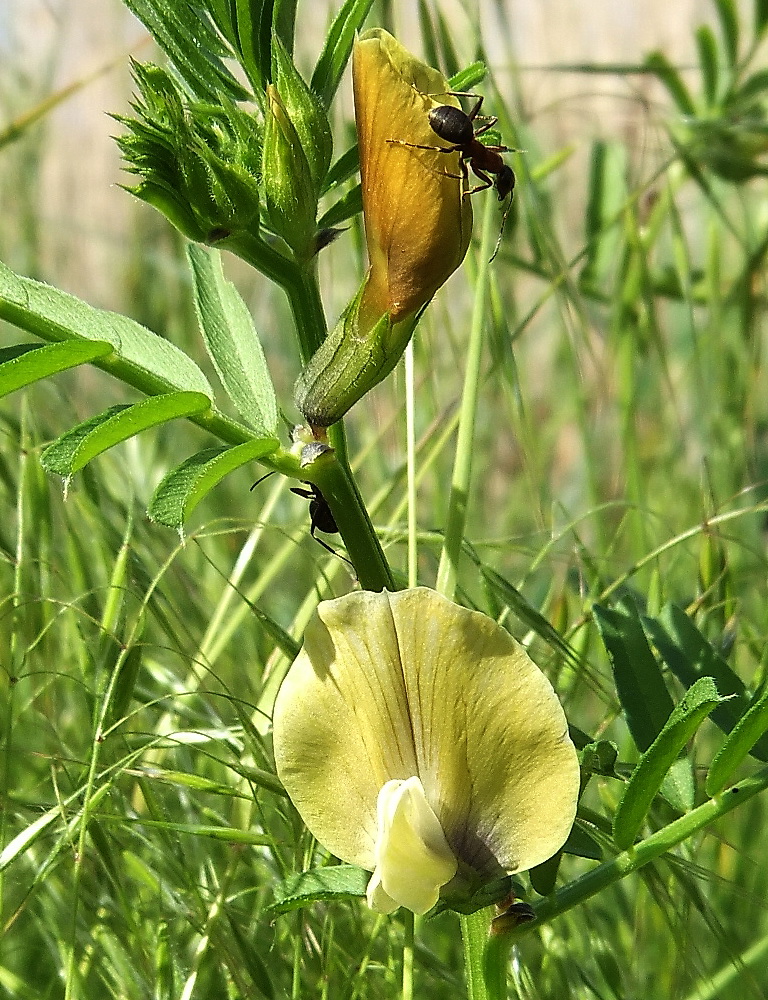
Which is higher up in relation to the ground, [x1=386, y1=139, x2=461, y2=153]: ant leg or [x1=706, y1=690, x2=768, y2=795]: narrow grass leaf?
[x1=386, y1=139, x2=461, y2=153]: ant leg

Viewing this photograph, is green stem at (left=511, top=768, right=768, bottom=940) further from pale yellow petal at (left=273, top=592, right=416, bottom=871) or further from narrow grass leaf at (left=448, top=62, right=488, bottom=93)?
narrow grass leaf at (left=448, top=62, right=488, bottom=93)

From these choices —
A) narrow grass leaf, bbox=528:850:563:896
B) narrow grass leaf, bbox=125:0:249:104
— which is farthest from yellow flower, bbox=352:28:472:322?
narrow grass leaf, bbox=528:850:563:896

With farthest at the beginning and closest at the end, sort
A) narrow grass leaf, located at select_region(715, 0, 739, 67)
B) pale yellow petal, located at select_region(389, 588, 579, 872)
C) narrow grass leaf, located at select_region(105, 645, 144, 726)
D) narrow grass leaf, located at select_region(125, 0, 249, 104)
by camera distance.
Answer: narrow grass leaf, located at select_region(715, 0, 739, 67)
narrow grass leaf, located at select_region(105, 645, 144, 726)
narrow grass leaf, located at select_region(125, 0, 249, 104)
pale yellow petal, located at select_region(389, 588, 579, 872)

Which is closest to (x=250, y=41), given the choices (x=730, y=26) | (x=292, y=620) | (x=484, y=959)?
(x=484, y=959)

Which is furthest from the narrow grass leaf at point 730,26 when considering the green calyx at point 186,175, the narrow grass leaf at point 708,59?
the green calyx at point 186,175

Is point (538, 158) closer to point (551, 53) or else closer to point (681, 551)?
point (681, 551)

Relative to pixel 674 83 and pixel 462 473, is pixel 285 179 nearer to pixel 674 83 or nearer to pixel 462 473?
pixel 462 473

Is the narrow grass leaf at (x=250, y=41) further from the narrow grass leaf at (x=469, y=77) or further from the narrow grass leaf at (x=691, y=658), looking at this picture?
the narrow grass leaf at (x=691, y=658)

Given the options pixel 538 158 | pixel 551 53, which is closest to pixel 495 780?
pixel 538 158
